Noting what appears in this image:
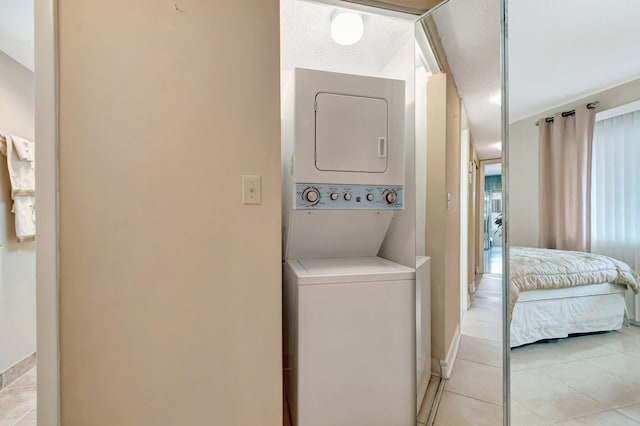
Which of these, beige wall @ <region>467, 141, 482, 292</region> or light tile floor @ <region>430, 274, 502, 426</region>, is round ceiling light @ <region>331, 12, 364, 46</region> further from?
light tile floor @ <region>430, 274, 502, 426</region>

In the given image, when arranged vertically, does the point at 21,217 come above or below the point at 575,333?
above

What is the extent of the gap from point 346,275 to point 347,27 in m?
1.54

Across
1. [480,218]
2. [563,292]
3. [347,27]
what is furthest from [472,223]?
[347,27]

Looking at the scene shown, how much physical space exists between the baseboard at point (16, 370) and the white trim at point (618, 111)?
427cm

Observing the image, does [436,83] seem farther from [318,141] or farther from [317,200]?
[317,200]

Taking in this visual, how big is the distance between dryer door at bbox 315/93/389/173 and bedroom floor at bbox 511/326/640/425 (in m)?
1.36

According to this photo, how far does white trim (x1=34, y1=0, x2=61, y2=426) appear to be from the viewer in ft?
3.53

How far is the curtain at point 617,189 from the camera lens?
1.35m

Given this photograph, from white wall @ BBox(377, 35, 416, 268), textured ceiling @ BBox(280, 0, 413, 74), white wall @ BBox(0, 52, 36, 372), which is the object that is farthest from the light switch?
A: white wall @ BBox(0, 52, 36, 372)

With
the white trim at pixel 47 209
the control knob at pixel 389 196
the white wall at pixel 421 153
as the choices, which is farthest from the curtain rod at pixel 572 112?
the white trim at pixel 47 209

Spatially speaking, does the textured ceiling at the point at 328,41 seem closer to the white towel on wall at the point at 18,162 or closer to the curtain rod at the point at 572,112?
the curtain rod at the point at 572,112

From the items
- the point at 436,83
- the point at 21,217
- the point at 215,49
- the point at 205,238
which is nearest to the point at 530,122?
the point at 436,83

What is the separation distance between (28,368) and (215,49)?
119 inches

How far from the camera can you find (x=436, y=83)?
161 cm
